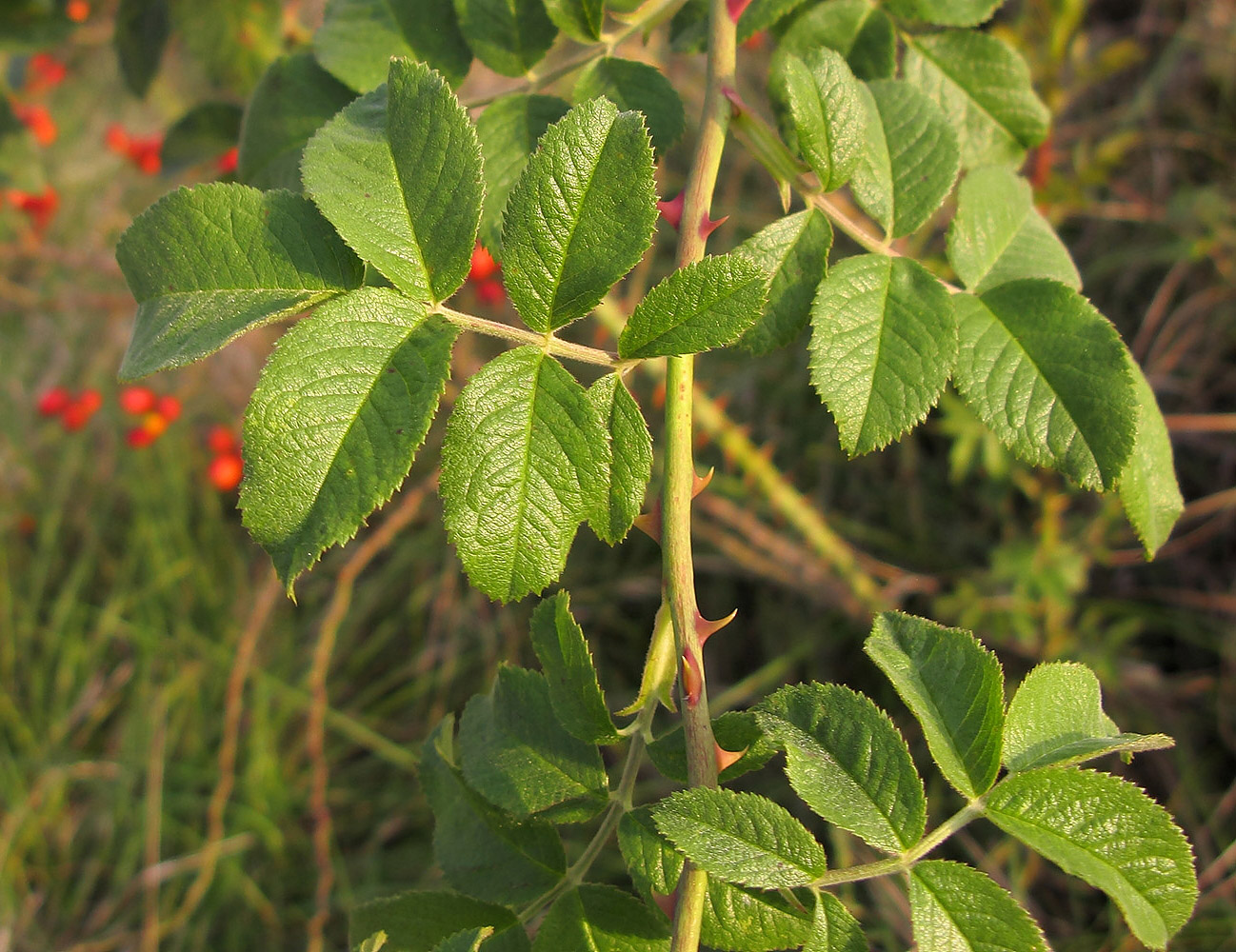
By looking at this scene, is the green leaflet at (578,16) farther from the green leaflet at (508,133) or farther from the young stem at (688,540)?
the young stem at (688,540)

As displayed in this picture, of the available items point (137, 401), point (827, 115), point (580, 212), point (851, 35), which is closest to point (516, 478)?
point (580, 212)

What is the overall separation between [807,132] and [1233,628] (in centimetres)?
217

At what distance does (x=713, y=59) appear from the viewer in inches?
31.6

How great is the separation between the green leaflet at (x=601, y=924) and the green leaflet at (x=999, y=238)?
23.2 inches

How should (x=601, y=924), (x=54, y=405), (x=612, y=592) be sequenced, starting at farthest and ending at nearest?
1. (x=612, y=592)
2. (x=54, y=405)
3. (x=601, y=924)

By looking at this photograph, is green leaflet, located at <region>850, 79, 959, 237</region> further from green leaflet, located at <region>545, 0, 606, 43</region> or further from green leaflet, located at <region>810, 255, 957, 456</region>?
green leaflet, located at <region>545, 0, 606, 43</region>

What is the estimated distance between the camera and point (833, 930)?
0.62m

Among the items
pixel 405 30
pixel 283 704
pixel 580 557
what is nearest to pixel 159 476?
pixel 283 704

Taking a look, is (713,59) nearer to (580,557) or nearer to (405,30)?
(405,30)

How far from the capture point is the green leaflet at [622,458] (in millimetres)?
664

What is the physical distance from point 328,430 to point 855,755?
41 centimetres

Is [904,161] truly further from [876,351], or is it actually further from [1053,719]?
Result: [1053,719]

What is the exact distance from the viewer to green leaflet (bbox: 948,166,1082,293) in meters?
0.86

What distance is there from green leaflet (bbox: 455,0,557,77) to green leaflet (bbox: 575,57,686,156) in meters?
0.07
